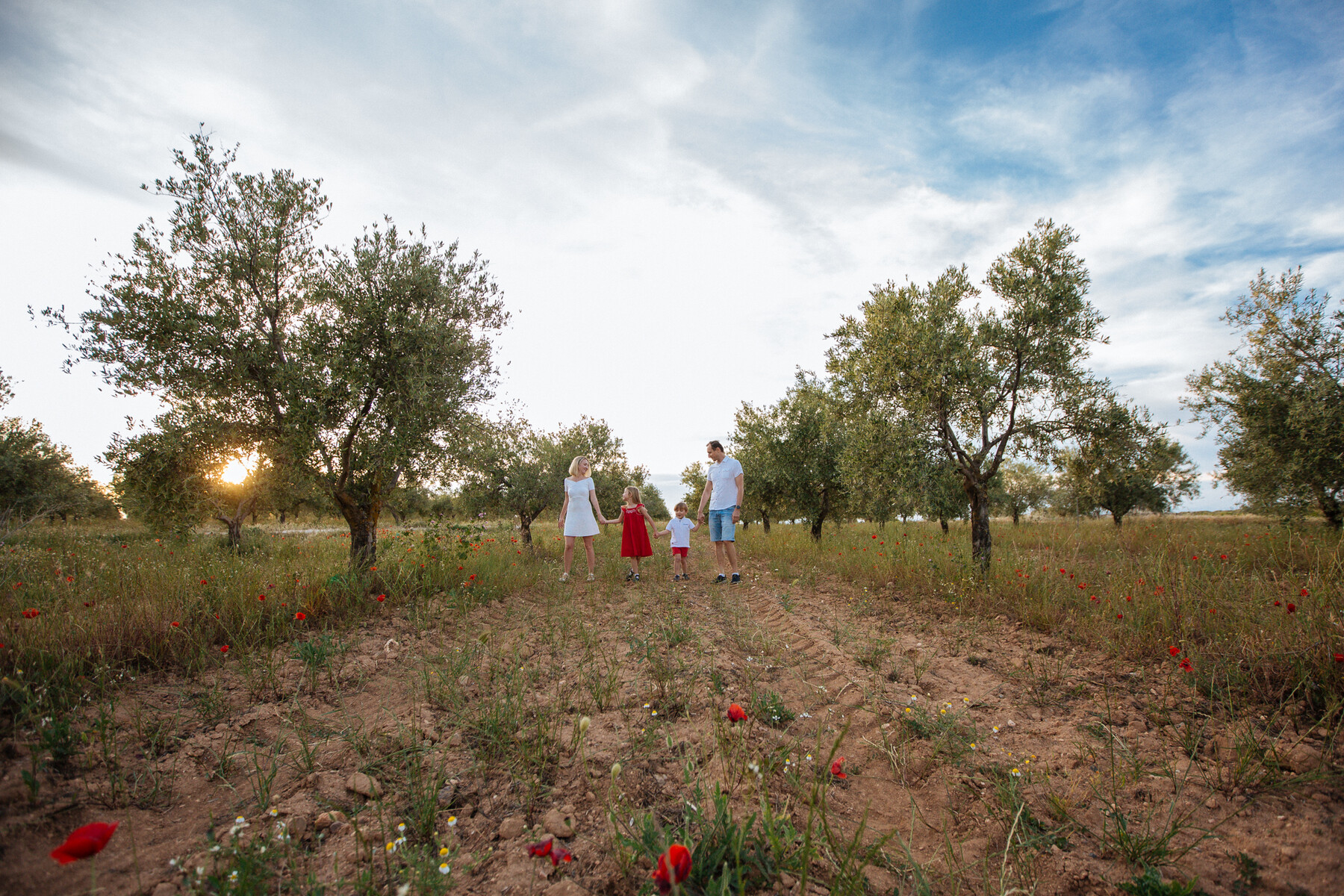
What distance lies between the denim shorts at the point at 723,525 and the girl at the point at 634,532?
1.36 m

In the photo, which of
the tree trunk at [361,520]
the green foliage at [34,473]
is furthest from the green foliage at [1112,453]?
the green foliage at [34,473]

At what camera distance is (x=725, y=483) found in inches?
408

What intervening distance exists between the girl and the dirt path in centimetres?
517

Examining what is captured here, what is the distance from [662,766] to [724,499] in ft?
→ 24.0

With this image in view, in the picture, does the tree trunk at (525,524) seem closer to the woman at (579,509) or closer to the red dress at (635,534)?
the red dress at (635,534)

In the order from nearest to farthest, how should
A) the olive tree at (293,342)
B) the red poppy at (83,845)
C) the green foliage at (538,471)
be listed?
the red poppy at (83,845) → the olive tree at (293,342) → the green foliage at (538,471)

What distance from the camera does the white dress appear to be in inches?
397

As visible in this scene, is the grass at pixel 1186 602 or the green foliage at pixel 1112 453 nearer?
the grass at pixel 1186 602

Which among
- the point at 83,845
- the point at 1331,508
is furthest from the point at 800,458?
the point at 83,845

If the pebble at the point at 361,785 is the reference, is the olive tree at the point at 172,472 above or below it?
above

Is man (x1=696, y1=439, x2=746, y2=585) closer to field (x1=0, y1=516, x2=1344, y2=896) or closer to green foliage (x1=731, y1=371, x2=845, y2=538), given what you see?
field (x1=0, y1=516, x2=1344, y2=896)

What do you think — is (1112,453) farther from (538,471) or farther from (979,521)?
(538,471)

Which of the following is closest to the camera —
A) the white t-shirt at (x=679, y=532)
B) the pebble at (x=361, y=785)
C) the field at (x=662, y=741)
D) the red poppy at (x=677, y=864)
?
the red poppy at (x=677, y=864)

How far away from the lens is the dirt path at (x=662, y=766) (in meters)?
2.34
